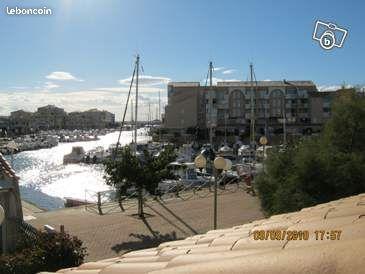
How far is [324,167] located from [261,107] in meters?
86.4

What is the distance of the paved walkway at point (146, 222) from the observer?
1744 centimetres

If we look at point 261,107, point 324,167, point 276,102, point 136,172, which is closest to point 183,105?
point 261,107

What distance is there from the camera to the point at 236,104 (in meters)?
99.5

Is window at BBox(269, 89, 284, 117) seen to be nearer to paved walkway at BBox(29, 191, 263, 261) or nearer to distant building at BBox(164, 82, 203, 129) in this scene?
distant building at BBox(164, 82, 203, 129)

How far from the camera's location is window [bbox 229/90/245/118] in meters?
99.1

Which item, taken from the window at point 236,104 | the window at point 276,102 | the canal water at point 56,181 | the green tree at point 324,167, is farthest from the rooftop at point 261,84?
the green tree at point 324,167

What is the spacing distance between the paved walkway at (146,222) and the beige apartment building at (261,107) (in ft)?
233

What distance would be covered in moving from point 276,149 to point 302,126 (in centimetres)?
8219

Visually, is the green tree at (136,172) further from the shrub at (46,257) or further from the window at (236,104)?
the window at (236,104)

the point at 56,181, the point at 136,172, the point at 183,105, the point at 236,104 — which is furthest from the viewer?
the point at 183,105
